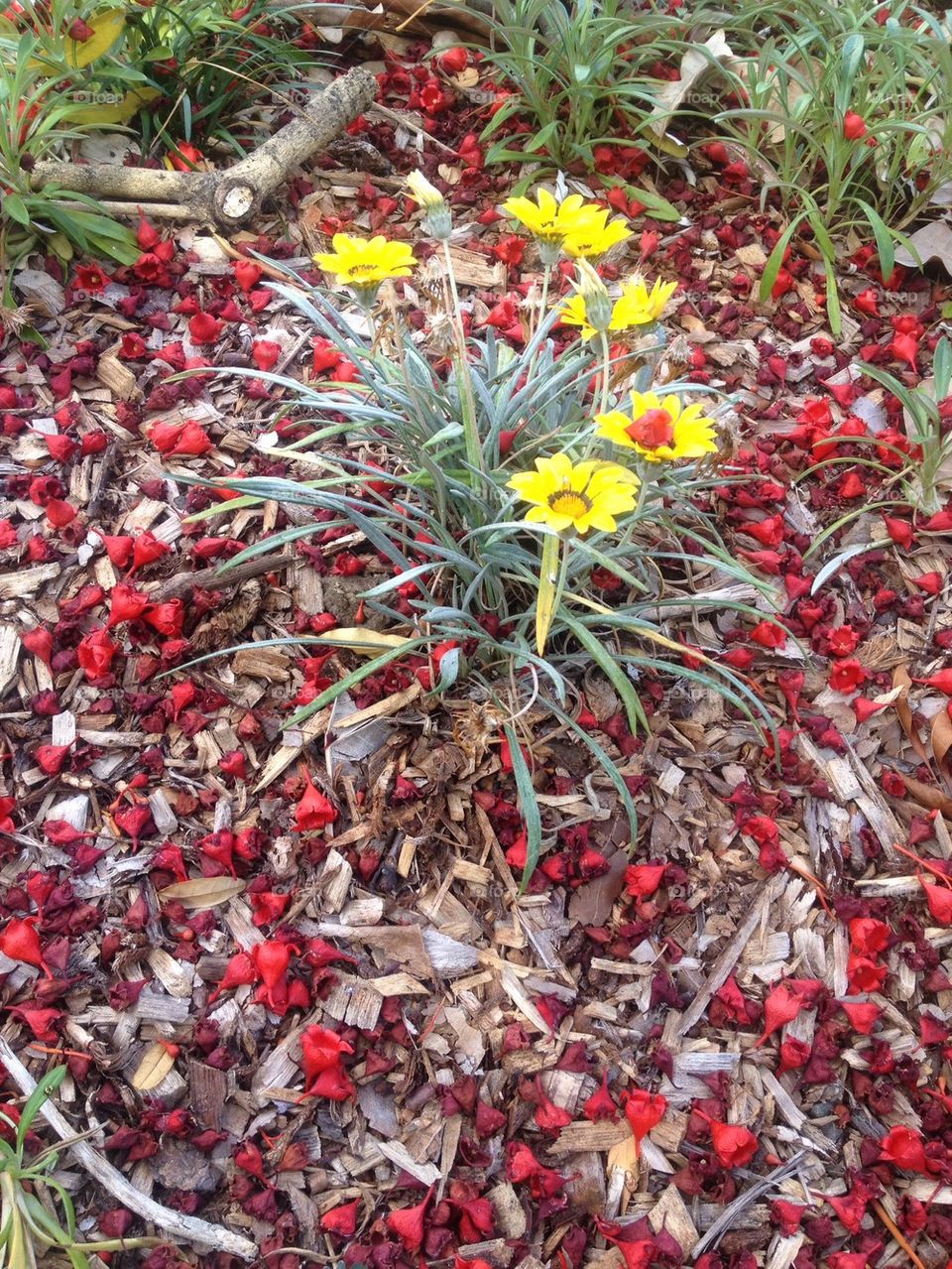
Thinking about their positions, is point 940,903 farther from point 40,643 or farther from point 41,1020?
point 40,643

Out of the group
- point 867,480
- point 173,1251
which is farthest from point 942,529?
point 173,1251

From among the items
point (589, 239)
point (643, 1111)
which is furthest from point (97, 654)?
point (643, 1111)

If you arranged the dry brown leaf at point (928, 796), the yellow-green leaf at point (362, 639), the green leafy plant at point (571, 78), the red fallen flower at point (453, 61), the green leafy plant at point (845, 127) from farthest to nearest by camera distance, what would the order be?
the red fallen flower at point (453, 61), the green leafy plant at point (571, 78), the green leafy plant at point (845, 127), the dry brown leaf at point (928, 796), the yellow-green leaf at point (362, 639)

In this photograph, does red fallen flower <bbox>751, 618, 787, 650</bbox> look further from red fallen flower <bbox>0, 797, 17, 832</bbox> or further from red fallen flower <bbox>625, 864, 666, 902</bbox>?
red fallen flower <bbox>0, 797, 17, 832</bbox>

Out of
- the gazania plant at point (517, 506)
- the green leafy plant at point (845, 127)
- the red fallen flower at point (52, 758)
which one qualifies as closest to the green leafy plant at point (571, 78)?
the green leafy plant at point (845, 127)

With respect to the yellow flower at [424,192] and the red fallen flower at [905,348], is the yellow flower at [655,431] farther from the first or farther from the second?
the red fallen flower at [905,348]

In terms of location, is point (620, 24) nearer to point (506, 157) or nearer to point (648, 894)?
point (506, 157)
